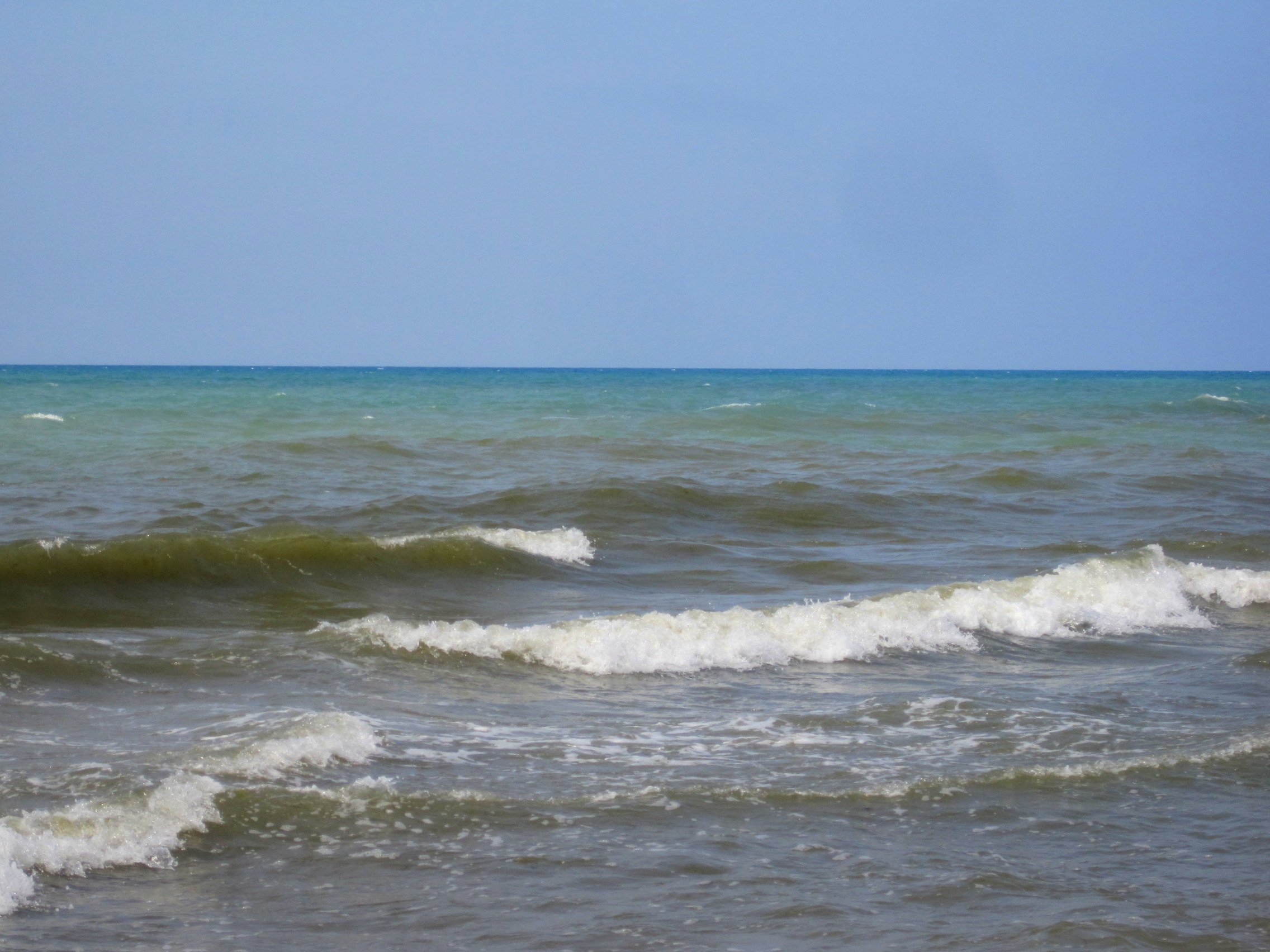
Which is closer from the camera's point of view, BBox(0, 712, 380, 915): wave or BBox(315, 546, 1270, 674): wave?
BBox(0, 712, 380, 915): wave

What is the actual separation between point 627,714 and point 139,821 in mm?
2850

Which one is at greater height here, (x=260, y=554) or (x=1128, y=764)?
(x=260, y=554)

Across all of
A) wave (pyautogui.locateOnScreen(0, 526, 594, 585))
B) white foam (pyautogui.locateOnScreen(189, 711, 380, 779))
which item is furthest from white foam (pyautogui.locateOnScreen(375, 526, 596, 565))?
white foam (pyautogui.locateOnScreen(189, 711, 380, 779))

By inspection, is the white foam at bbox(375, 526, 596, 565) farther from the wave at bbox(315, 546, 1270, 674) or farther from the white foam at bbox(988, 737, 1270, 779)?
the white foam at bbox(988, 737, 1270, 779)

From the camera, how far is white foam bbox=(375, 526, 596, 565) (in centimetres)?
1254

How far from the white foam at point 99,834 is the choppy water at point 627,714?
0.05 feet

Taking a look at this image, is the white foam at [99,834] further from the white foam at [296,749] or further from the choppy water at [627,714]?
the white foam at [296,749]

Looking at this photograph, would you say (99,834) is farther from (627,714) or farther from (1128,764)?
(1128,764)

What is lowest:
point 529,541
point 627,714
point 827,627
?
point 627,714

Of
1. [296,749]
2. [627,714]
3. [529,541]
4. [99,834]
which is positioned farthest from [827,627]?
[99,834]

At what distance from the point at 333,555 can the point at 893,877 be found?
26.7 feet

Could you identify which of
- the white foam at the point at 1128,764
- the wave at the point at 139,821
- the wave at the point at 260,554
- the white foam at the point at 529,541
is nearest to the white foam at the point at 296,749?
the wave at the point at 139,821

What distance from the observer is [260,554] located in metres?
11.6

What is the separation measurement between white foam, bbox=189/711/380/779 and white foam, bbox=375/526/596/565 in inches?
236
